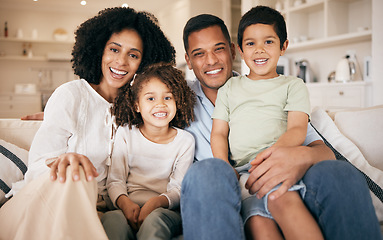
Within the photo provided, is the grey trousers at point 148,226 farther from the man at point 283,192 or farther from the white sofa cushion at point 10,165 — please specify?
the white sofa cushion at point 10,165

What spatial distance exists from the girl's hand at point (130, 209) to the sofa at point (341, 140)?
1.64 ft

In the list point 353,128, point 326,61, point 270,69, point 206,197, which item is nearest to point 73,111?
point 206,197

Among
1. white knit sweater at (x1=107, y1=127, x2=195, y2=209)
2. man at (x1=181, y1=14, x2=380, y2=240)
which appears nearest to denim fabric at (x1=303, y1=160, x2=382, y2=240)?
man at (x1=181, y1=14, x2=380, y2=240)

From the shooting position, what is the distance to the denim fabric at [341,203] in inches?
35.4

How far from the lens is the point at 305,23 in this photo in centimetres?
478

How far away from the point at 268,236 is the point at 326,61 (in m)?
4.13

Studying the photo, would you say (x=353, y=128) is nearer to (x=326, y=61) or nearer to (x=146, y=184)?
(x=146, y=184)

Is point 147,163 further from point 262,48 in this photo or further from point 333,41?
point 333,41

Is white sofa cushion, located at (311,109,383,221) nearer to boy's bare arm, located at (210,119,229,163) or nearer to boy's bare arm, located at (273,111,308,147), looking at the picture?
boy's bare arm, located at (273,111,308,147)

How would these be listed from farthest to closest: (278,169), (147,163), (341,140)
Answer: (341,140)
(147,163)
(278,169)

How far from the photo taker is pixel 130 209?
1260 millimetres

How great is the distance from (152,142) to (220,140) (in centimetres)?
32

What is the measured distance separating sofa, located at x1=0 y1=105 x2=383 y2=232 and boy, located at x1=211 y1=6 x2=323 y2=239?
1.07ft

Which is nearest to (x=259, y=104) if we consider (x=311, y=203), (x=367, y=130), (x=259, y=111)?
(x=259, y=111)
